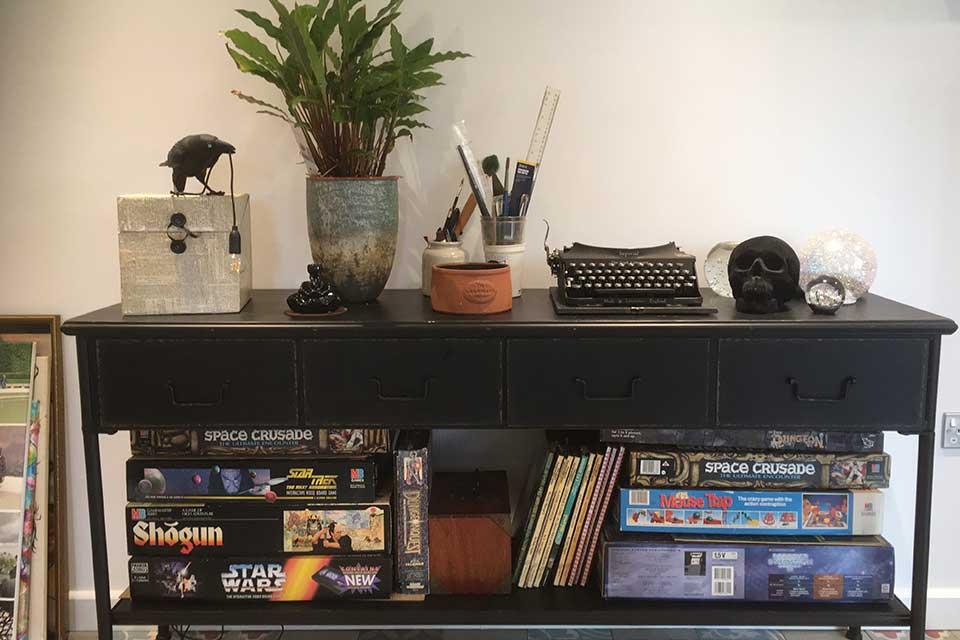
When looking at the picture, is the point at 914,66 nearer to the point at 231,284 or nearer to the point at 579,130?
the point at 579,130

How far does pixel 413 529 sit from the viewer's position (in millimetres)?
1625

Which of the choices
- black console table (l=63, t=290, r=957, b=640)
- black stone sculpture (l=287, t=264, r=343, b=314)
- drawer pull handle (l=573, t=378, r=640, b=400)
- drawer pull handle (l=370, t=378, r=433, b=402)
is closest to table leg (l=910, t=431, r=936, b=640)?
black console table (l=63, t=290, r=957, b=640)

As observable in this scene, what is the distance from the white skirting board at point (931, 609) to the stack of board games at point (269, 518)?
500mm

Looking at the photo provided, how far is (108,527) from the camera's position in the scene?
1991 millimetres

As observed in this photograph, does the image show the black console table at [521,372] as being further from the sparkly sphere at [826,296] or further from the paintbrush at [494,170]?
the paintbrush at [494,170]

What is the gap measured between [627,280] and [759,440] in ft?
1.34

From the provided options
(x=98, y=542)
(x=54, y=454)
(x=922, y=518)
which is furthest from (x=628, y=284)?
(x=54, y=454)

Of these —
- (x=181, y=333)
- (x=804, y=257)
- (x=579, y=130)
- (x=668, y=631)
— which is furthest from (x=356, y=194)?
(x=668, y=631)

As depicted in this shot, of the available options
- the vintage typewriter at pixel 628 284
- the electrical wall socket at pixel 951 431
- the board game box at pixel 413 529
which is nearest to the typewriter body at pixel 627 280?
the vintage typewriter at pixel 628 284

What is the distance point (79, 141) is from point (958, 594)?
231cm

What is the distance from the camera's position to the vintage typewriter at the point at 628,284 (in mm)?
1545

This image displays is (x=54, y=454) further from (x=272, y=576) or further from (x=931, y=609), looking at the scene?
(x=931, y=609)

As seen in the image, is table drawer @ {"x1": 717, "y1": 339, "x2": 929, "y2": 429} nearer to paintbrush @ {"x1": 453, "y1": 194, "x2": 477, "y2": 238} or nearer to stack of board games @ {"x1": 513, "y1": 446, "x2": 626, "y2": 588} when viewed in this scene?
stack of board games @ {"x1": 513, "y1": 446, "x2": 626, "y2": 588}

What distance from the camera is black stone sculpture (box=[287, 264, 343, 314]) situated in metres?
1.54
